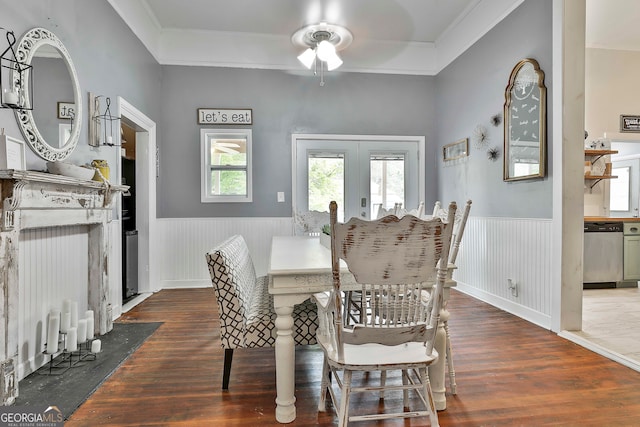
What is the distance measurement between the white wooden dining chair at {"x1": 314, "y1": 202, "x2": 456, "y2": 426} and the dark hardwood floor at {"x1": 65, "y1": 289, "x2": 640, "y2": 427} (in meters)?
0.48

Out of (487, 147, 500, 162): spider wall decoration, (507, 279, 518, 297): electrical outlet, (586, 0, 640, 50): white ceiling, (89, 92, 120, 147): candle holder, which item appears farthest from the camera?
(586, 0, 640, 50): white ceiling

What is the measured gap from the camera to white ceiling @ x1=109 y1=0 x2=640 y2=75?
12.4ft

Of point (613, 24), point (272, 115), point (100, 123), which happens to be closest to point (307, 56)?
point (272, 115)

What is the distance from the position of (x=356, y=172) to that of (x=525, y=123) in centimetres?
216

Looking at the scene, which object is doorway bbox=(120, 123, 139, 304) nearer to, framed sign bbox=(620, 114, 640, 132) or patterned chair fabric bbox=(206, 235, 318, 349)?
patterned chair fabric bbox=(206, 235, 318, 349)

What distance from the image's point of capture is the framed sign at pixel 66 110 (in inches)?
92.6

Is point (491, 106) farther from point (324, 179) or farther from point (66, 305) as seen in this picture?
point (66, 305)

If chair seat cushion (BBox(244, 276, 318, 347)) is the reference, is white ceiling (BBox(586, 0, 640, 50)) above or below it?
above

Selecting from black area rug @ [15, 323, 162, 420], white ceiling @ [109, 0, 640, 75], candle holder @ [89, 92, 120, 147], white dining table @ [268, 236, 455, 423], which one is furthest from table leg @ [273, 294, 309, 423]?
white ceiling @ [109, 0, 640, 75]

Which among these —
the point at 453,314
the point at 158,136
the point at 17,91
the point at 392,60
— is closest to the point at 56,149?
the point at 17,91

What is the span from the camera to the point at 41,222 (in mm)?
1984

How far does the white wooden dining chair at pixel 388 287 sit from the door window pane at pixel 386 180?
11.6ft

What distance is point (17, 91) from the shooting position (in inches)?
76.3

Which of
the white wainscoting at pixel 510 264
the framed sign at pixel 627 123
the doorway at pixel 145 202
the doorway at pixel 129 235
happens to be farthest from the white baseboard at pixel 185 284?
the framed sign at pixel 627 123
